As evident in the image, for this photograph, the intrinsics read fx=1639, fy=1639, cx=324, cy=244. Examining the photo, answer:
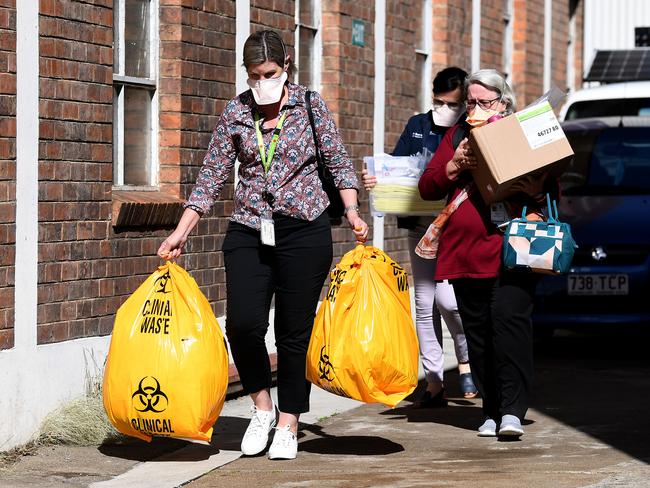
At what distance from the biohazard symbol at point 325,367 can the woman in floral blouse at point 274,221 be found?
126mm

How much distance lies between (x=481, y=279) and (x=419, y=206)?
3.28 ft

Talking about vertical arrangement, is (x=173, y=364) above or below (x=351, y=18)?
below

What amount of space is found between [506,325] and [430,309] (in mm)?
1231

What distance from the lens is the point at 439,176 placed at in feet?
25.4

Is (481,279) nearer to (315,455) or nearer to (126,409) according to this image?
(315,455)

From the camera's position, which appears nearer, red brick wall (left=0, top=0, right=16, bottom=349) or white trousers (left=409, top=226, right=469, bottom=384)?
red brick wall (left=0, top=0, right=16, bottom=349)

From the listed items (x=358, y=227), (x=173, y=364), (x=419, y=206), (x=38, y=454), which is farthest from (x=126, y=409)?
(x=419, y=206)

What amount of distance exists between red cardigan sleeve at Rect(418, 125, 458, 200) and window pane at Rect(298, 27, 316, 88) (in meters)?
4.16

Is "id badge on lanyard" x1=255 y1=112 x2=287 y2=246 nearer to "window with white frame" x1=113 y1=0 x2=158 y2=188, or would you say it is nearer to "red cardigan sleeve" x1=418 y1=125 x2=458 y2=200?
"red cardigan sleeve" x1=418 y1=125 x2=458 y2=200

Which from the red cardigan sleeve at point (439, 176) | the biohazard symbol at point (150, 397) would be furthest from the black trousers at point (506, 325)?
the biohazard symbol at point (150, 397)

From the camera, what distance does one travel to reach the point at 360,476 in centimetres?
675

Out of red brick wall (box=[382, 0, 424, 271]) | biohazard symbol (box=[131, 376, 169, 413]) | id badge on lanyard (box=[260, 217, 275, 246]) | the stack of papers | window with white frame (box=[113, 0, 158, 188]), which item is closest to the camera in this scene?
biohazard symbol (box=[131, 376, 169, 413])

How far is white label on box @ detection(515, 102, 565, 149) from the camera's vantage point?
7355 millimetres

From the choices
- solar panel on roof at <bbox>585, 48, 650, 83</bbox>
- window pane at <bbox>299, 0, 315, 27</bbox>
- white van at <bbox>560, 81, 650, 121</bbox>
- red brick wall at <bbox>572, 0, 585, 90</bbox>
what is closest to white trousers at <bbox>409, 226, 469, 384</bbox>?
window pane at <bbox>299, 0, 315, 27</bbox>
